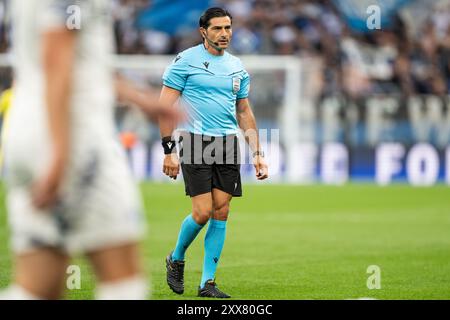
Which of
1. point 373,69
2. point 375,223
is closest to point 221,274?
point 375,223

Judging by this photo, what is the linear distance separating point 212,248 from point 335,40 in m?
18.2

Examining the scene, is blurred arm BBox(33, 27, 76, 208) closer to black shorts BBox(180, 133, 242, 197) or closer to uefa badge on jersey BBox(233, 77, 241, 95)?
black shorts BBox(180, 133, 242, 197)

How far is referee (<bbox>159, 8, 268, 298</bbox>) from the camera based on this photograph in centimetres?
919

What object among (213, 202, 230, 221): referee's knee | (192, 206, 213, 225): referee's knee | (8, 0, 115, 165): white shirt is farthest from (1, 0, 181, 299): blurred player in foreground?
(213, 202, 230, 221): referee's knee

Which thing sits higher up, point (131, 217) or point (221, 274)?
point (131, 217)

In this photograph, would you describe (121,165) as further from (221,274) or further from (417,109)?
(417,109)

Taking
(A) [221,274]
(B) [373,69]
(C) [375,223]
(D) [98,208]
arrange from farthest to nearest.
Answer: (B) [373,69]
(C) [375,223]
(A) [221,274]
(D) [98,208]

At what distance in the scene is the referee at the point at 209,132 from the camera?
919 cm

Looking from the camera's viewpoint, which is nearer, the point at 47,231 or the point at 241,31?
the point at 47,231

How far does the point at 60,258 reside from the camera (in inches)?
190

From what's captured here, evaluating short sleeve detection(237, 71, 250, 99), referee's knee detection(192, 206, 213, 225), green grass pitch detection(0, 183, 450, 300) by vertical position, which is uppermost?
short sleeve detection(237, 71, 250, 99)

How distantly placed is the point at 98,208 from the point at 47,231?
9.3 inches

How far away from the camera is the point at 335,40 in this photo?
88.3 ft

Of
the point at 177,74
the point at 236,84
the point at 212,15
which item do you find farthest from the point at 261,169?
the point at 212,15
